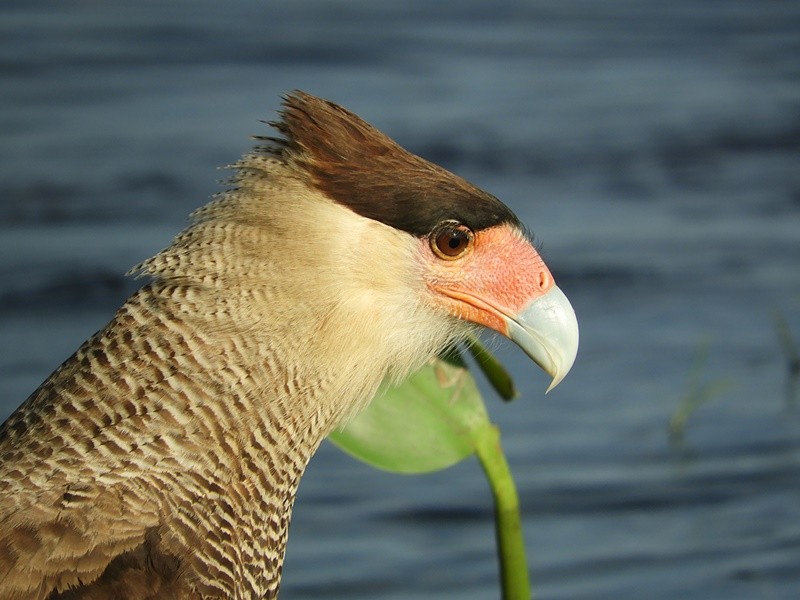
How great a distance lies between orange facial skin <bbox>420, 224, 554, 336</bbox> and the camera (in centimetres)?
326

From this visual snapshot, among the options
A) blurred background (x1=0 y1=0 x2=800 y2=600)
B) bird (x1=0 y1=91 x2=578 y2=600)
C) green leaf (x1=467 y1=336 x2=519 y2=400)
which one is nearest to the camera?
bird (x1=0 y1=91 x2=578 y2=600)

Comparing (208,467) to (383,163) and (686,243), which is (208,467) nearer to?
(383,163)

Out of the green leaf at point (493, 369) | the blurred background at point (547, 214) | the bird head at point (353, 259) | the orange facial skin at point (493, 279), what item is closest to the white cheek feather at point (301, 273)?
the bird head at point (353, 259)

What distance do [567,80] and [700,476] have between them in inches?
187

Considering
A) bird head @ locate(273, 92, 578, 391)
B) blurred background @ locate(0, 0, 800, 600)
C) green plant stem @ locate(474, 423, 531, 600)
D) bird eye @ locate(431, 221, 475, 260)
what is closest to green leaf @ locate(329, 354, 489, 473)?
green plant stem @ locate(474, 423, 531, 600)

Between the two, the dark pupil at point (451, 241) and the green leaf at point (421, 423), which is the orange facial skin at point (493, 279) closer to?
the dark pupil at point (451, 241)

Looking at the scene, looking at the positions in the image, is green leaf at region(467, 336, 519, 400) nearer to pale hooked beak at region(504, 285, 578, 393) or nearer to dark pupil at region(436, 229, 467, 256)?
pale hooked beak at region(504, 285, 578, 393)

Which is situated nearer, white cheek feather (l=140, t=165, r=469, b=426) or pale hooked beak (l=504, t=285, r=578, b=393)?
white cheek feather (l=140, t=165, r=469, b=426)

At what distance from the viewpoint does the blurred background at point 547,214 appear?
553 centimetres

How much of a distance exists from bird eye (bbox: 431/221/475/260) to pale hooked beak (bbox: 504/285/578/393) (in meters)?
0.20

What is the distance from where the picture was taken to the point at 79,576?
9.13ft

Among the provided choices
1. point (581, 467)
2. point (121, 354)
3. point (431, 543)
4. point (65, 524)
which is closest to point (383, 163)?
point (121, 354)

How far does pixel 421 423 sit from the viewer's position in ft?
11.6

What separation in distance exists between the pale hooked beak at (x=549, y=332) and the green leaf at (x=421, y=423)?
0.93 ft
